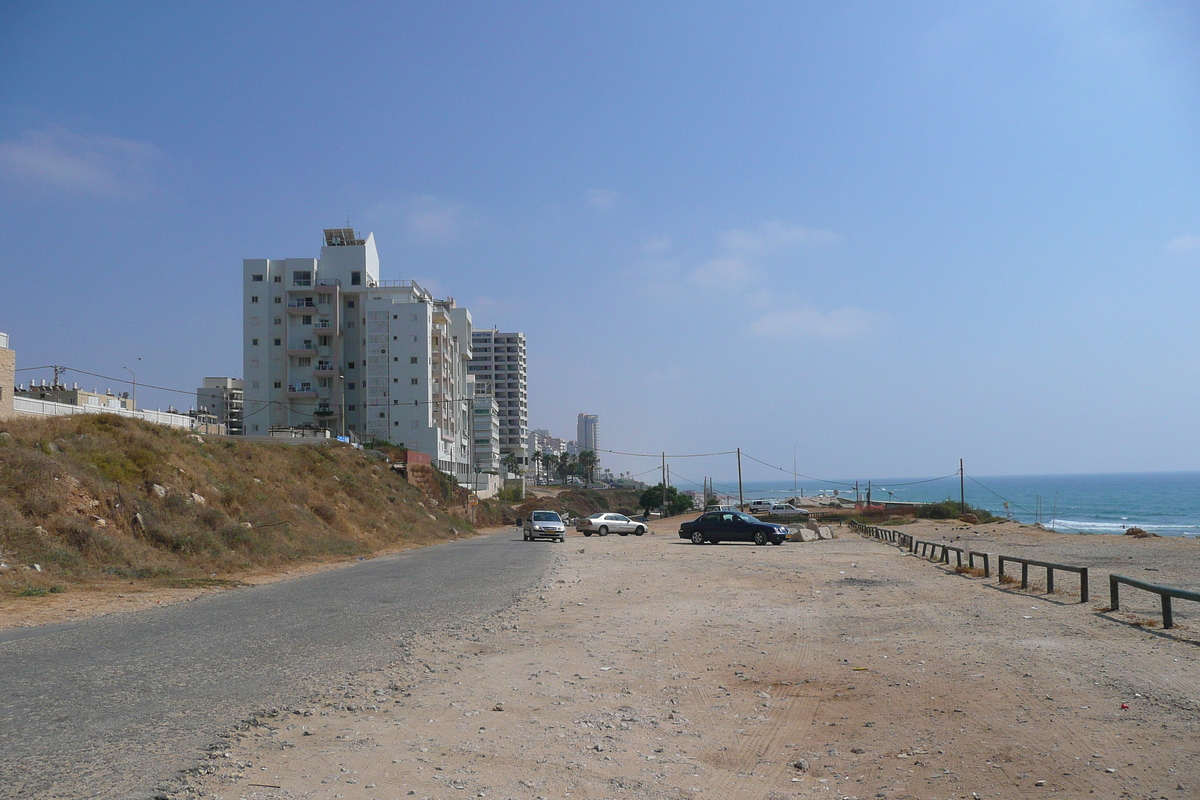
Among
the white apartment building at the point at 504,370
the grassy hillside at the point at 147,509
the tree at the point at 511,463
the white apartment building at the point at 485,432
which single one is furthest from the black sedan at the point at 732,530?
the white apartment building at the point at 504,370

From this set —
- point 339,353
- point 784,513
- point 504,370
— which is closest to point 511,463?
point 504,370

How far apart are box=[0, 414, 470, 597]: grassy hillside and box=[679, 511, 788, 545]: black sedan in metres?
15.6

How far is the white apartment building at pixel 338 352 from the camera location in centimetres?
8631

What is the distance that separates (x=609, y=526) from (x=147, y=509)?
3227cm

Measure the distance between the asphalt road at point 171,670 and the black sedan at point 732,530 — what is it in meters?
23.7

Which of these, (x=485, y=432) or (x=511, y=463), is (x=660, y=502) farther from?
(x=511, y=463)

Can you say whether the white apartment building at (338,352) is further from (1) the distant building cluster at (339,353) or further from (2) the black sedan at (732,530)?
(2) the black sedan at (732,530)

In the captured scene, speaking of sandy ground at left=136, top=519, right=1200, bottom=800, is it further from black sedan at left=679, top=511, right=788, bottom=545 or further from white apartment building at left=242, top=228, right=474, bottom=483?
white apartment building at left=242, top=228, right=474, bottom=483

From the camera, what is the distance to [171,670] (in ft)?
31.4

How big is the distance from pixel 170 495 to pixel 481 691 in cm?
2199

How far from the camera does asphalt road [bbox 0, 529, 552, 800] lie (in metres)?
6.09

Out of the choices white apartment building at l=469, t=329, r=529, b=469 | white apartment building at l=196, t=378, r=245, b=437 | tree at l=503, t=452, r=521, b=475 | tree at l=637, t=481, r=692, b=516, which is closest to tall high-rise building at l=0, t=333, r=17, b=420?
white apartment building at l=196, t=378, r=245, b=437

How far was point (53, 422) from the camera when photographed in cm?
2845

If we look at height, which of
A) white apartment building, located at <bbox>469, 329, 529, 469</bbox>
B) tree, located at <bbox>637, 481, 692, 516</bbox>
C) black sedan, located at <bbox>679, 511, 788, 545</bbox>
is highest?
white apartment building, located at <bbox>469, 329, 529, 469</bbox>
